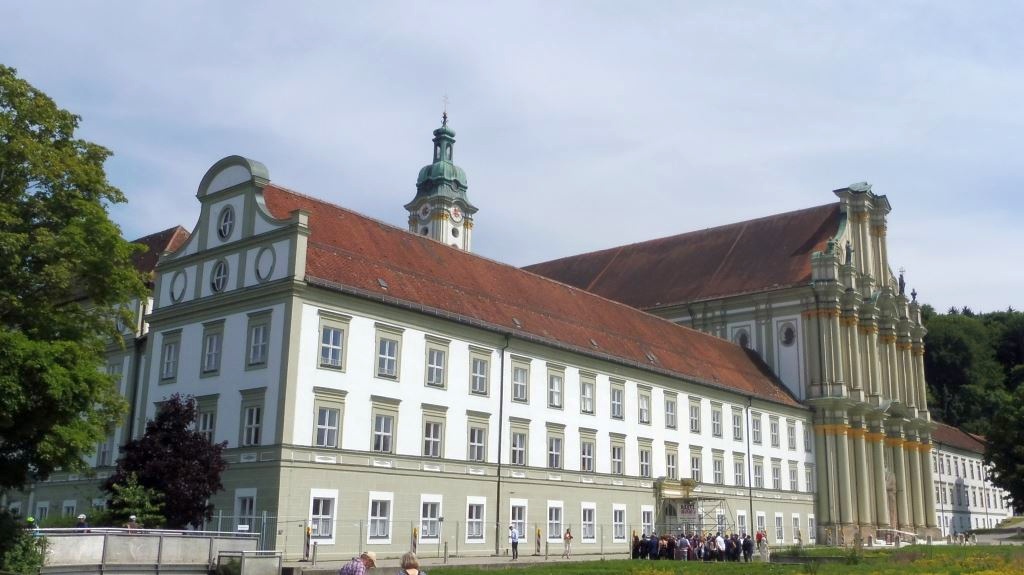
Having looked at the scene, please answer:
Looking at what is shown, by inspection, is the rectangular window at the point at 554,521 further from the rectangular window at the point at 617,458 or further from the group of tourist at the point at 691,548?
the rectangular window at the point at 617,458

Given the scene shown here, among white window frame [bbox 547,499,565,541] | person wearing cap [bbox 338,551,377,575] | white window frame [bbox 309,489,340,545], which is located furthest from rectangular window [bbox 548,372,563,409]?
person wearing cap [bbox 338,551,377,575]

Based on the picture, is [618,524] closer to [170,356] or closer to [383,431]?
[383,431]

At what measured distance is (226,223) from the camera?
37.6 metres

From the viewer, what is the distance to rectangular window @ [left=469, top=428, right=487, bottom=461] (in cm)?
3869

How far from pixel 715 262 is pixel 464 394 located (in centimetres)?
4098

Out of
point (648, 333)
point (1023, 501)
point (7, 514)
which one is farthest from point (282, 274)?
point (1023, 501)

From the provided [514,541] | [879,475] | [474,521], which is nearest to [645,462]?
[514,541]

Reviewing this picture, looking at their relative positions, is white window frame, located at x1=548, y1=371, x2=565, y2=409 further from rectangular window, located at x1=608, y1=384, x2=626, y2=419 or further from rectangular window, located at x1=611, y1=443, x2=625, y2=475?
rectangular window, located at x1=611, y1=443, x2=625, y2=475

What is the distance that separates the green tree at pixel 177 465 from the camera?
98.0 feet

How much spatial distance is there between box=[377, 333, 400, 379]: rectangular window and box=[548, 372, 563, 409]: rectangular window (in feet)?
30.2

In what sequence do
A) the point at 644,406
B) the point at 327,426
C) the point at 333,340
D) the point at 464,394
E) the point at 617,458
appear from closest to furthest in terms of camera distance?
the point at 327,426 < the point at 333,340 < the point at 464,394 < the point at 617,458 < the point at 644,406

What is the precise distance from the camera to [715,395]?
5428cm

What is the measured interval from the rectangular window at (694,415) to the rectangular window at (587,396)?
8.74 m

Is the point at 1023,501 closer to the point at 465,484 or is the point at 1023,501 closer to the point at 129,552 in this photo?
the point at 465,484
